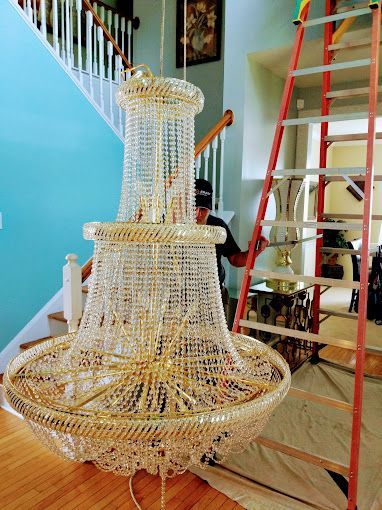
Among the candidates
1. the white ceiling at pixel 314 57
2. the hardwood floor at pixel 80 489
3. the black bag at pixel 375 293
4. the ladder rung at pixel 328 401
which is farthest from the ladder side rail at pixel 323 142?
the black bag at pixel 375 293

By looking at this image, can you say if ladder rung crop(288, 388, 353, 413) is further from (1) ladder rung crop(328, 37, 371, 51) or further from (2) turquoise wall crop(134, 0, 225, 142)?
(2) turquoise wall crop(134, 0, 225, 142)

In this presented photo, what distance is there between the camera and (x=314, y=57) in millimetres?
3316

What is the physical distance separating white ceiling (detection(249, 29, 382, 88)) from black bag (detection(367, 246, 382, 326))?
2.07 meters

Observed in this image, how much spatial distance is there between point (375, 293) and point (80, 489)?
4080mm

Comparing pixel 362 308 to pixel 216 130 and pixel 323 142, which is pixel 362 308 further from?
pixel 216 130

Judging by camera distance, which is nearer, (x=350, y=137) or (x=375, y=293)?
(x=350, y=137)

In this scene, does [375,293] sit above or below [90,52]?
below

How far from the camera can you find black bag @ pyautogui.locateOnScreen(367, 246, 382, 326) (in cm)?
475

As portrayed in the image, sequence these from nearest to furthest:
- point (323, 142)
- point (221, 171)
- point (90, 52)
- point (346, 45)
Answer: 1. point (346, 45)
2. point (323, 142)
3. point (221, 171)
4. point (90, 52)

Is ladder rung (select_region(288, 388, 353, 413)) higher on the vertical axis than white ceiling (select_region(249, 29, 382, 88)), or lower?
lower

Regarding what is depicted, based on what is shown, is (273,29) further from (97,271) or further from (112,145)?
(97,271)

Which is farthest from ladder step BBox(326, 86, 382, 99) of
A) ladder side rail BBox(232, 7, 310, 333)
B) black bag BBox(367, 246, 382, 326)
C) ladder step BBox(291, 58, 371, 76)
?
black bag BBox(367, 246, 382, 326)

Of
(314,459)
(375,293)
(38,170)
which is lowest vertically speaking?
(314,459)

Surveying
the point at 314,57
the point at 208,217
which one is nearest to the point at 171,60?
the point at 314,57
